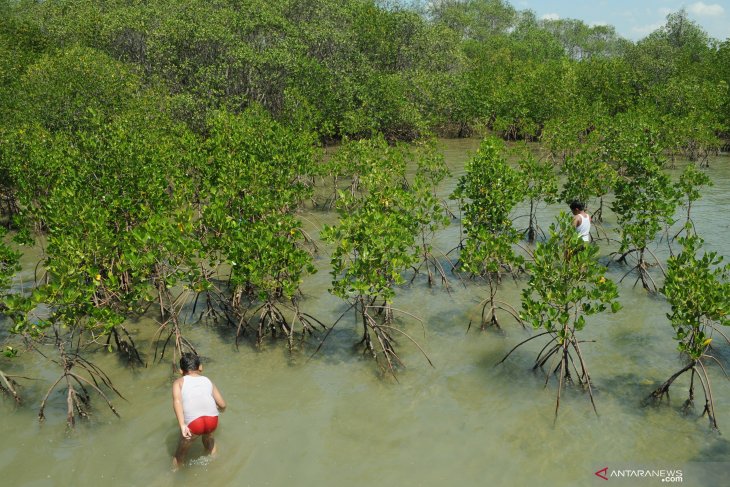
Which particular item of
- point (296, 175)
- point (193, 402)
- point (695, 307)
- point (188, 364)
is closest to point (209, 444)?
point (193, 402)

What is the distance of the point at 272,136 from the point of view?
1920 centimetres

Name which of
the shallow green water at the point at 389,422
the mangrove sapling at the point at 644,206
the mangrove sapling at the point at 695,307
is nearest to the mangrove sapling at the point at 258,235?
the shallow green water at the point at 389,422

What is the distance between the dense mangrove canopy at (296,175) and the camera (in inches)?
384

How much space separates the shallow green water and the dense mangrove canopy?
45cm

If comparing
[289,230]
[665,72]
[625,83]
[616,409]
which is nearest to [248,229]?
[289,230]

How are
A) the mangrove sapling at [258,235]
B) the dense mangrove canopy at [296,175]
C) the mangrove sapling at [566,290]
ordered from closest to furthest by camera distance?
the mangrove sapling at [566,290], the dense mangrove canopy at [296,175], the mangrove sapling at [258,235]

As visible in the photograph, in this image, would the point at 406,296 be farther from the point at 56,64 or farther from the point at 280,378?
the point at 56,64

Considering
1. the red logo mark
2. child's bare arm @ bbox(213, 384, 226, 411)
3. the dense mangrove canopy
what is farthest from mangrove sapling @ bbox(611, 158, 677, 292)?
child's bare arm @ bbox(213, 384, 226, 411)

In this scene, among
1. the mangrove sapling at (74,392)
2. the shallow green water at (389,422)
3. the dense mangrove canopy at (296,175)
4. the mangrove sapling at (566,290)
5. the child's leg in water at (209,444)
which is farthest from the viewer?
the dense mangrove canopy at (296,175)

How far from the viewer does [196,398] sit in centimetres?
730

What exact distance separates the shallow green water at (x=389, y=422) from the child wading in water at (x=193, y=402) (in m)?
0.76

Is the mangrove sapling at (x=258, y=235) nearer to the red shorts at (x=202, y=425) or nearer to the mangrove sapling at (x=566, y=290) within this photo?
the red shorts at (x=202, y=425)

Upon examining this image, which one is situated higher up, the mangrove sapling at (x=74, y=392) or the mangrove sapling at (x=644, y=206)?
the mangrove sapling at (x=644, y=206)

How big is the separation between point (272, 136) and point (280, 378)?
37.2 ft
